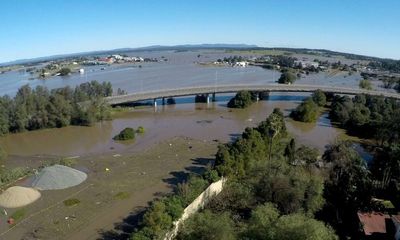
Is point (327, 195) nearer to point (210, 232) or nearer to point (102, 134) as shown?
point (210, 232)

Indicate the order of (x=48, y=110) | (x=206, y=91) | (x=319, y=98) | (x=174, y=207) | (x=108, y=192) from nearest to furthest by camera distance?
(x=174, y=207) < (x=108, y=192) < (x=48, y=110) < (x=319, y=98) < (x=206, y=91)

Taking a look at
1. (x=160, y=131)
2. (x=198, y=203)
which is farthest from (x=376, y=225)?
(x=160, y=131)

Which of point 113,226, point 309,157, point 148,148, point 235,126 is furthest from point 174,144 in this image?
point 113,226

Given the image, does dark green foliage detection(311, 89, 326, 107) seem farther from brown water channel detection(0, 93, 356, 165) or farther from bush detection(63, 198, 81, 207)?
bush detection(63, 198, 81, 207)

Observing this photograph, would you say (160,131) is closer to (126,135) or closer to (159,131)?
(159,131)

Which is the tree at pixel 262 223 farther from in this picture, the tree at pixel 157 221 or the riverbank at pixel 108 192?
the riverbank at pixel 108 192

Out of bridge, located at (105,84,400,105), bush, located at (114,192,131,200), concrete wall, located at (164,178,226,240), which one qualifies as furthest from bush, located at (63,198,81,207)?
bridge, located at (105,84,400,105)

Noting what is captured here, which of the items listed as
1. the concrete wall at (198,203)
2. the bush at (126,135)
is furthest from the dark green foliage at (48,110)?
the concrete wall at (198,203)
